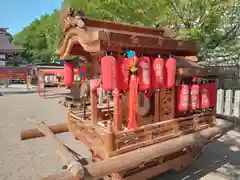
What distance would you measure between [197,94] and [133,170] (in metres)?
1.83

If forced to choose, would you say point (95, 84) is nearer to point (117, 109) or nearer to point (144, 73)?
point (117, 109)

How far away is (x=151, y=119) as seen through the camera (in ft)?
13.9

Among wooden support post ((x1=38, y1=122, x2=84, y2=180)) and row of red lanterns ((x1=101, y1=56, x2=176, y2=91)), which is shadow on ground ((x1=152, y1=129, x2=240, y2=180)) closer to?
row of red lanterns ((x1=101, y1=56, x2=176, y2=91))

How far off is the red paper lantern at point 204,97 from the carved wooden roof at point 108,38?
0.71 m

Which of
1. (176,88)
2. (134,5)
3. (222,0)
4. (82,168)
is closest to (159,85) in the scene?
(176,88)

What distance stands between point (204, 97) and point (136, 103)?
1.63 meters

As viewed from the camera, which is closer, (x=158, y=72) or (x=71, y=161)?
(x=71, y=161)

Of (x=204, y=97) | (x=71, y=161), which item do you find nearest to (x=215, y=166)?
(x=204, y=97)

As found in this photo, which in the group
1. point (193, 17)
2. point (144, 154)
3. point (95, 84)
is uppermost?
point (193, 17)

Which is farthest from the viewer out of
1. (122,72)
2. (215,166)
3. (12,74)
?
(12,74)

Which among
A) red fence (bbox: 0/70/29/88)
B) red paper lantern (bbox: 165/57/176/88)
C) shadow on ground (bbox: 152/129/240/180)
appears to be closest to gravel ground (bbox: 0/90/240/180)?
shadow on ground (bbox: 152/129/240/180)

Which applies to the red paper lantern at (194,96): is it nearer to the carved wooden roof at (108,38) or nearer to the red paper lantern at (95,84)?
the carved wooden roof at (108,38)

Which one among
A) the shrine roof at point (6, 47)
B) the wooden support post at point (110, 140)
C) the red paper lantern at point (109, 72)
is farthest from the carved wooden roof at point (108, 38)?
the shrine roof at point (6, 47)

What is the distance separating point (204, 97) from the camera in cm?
418
